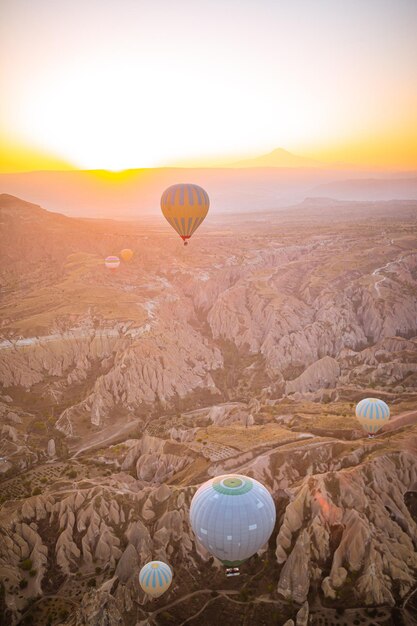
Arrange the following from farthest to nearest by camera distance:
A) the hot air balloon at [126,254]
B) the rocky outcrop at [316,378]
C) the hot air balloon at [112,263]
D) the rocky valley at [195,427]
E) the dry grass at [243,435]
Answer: the hot air balloon at [126,254] < the hot air balloon at [112,263] < the rocky outcrop at [316,378] < the dry grass at [243,435] < the rocky valley at [195,427]

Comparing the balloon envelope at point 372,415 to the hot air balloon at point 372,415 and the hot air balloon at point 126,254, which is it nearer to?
the hot air balloon at point 372,415

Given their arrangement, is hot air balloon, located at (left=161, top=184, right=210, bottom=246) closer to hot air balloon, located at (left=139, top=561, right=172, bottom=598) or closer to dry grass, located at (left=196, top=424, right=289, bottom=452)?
dry grass, located at (left=196, top=424, right=289, bottom=452)

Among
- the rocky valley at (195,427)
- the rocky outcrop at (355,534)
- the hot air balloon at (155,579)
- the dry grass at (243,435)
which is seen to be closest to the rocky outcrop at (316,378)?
the rocky valley at (195,427)

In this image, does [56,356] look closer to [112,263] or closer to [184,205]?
[184,205]

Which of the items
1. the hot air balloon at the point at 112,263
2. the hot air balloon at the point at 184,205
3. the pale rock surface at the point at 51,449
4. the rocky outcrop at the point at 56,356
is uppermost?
the hot air balloon at the point at 184,205

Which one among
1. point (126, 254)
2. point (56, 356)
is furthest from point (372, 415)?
point (126, 254)

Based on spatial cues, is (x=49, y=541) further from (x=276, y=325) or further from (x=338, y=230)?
(x=338, y=230)

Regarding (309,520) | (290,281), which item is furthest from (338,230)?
(309,520)
